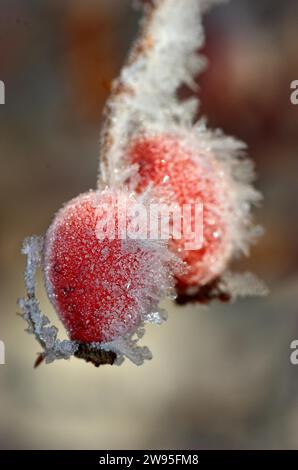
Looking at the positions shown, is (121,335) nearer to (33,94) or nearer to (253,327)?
(253,327)

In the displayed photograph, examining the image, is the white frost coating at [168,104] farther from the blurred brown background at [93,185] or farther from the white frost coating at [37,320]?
the blurred brown background at [93,185]

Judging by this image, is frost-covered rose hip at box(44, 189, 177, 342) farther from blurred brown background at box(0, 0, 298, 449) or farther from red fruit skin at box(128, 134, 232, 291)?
blurred brown background at box(0, 0, 298, 449)

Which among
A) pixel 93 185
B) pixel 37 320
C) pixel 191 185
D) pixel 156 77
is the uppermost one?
pixel 93 185

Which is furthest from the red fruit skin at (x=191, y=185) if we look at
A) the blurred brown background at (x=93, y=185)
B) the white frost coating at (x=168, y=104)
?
the blurred brown background at (x=93, y=185)

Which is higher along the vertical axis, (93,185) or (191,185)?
(93,185)

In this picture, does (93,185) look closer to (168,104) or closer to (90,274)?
(168,104)

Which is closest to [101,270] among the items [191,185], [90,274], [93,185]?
[90,274]

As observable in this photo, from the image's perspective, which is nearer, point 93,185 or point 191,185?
point 191,185
